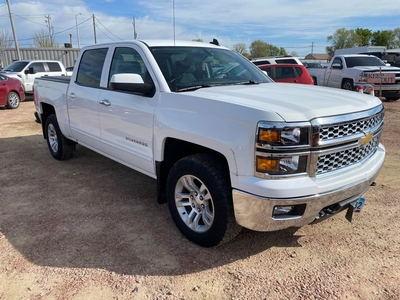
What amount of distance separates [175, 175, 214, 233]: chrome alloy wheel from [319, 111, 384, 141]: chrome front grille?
3.53ft

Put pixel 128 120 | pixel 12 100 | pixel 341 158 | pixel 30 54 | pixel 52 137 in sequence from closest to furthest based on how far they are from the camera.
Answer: pixel 341 158 → pixel 128 120 → pixel 52 137 → pixel 12 100 → pixel 30 54

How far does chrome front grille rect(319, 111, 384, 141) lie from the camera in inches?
101

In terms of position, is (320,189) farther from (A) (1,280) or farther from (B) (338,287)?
(A) (1,280)

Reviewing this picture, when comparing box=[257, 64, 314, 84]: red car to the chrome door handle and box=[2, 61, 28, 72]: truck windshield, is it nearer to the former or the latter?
the chrome door handle

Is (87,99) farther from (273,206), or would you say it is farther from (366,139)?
(366,139)

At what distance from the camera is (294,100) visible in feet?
9.29

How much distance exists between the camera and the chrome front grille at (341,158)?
265cm

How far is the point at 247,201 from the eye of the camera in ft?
8.61

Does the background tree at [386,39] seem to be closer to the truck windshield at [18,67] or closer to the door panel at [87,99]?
the truck windshield at [18,67]

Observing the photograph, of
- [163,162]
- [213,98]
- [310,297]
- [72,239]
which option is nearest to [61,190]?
[72,239]

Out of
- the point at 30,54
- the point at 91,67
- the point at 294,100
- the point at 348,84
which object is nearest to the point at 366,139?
the point at 294,100

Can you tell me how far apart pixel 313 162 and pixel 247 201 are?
58cm

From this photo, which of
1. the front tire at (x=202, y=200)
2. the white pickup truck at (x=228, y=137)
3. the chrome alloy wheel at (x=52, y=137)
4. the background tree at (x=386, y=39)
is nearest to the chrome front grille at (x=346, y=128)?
the white pickup truck at (x=228, y=137)

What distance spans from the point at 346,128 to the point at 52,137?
16.9 ft
